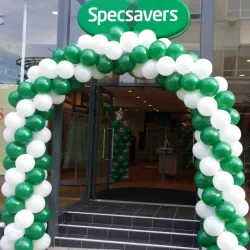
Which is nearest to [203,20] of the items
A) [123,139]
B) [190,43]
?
[190,43]

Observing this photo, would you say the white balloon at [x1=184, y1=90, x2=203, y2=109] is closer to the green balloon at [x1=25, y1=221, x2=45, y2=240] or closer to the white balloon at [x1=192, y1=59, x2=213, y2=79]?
the white balloon at [x1=192, y1=59, x2=213, y2=79]

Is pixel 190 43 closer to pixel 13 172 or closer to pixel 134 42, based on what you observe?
pixel 134 42

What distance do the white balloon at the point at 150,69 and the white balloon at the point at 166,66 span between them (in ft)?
0.32

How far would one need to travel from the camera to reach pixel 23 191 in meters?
3.97

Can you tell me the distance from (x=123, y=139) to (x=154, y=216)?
4.05m

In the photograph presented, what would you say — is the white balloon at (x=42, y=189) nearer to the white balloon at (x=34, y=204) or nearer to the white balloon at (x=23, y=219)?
the white balloon at (x=34, y=204)

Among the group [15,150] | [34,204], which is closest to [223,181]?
[34,204]

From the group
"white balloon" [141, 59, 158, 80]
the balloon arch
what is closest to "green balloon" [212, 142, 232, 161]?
the balloon arch

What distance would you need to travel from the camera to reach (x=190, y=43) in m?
5.48

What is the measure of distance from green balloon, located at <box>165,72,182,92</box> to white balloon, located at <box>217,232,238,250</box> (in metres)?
1.60

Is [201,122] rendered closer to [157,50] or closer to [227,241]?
[157,50]

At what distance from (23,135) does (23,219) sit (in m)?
0.94

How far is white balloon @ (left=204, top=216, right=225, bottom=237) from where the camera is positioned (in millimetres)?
3602

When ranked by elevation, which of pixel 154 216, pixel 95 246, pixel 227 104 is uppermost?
pixel 227 104
